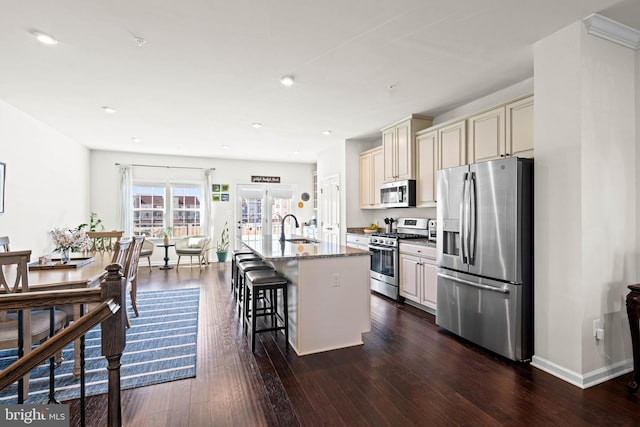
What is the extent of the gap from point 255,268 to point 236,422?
1.68m

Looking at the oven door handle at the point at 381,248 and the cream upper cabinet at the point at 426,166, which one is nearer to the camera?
the cream upper cabinet at the point at 426,166

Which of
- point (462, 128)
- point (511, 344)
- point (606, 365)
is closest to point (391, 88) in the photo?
point (462, 128)

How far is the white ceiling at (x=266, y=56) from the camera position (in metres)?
2.17

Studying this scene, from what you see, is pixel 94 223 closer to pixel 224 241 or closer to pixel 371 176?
pixel 224 241

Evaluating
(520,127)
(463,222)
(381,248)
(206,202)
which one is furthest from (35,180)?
(520,127)

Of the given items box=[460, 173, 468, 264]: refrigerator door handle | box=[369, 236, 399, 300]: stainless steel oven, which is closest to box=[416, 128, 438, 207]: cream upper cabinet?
box=[369, 236, 399, 300]: stainless steel oven

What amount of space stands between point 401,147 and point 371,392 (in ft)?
11.7

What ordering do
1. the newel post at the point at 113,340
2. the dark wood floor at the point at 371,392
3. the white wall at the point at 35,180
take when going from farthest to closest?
1. the white wall at the point at 35,180
2. the dark wood floor at the point at 371,392
3. the newel post at the point at 113,340

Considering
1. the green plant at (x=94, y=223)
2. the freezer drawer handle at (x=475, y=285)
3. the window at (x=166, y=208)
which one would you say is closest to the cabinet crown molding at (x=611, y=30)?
the freezer drawer handle at (x=475, y=285)

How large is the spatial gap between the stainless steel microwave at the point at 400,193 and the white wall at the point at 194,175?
13.1ft

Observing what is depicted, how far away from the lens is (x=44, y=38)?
2471 millimetres

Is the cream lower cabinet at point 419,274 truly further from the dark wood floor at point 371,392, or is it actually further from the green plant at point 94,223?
the green plant at point 94,223

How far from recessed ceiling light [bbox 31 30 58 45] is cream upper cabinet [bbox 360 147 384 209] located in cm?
433

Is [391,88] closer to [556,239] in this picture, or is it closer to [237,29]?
[237,29]
